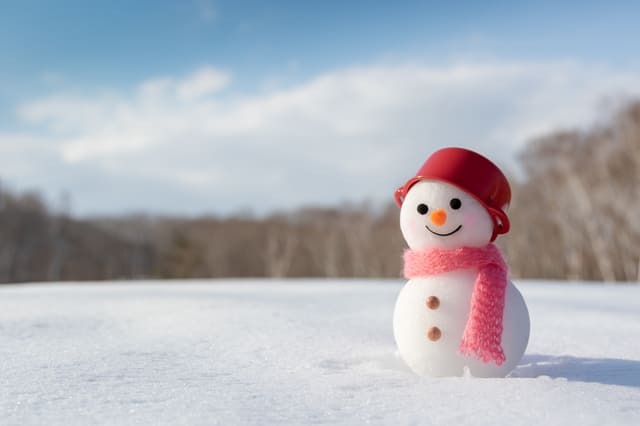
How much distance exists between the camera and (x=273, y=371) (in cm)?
263

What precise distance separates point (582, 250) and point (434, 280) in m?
16.6

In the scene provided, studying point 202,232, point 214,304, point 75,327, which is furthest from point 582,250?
point 75,327

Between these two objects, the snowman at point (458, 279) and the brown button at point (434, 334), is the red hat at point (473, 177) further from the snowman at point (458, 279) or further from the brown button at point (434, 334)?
the brown button at point (434, 334)

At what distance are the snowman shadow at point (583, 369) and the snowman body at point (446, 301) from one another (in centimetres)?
21

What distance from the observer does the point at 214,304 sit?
4695mm

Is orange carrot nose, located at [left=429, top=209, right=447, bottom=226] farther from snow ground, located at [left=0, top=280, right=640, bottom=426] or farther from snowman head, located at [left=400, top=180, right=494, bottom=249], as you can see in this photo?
snow ground, located at [left=0, top=280, right=640, bottom=426]

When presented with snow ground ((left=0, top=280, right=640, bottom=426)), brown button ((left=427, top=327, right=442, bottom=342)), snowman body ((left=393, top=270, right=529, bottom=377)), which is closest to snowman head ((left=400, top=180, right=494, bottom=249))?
snowman body ((left=393, top=270, right=529, bottom=377))

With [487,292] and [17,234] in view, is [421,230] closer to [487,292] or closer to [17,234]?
[487,292]

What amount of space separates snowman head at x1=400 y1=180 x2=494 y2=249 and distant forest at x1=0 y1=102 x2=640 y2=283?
13.1m

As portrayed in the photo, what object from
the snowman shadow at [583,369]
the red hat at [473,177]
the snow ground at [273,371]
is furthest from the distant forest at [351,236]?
the red hat at [473,177]

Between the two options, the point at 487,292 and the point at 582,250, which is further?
the point at 582,250

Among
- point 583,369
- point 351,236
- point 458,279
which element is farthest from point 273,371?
point 351,236

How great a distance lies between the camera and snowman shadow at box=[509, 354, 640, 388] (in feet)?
8.34

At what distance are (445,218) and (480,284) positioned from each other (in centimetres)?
31
